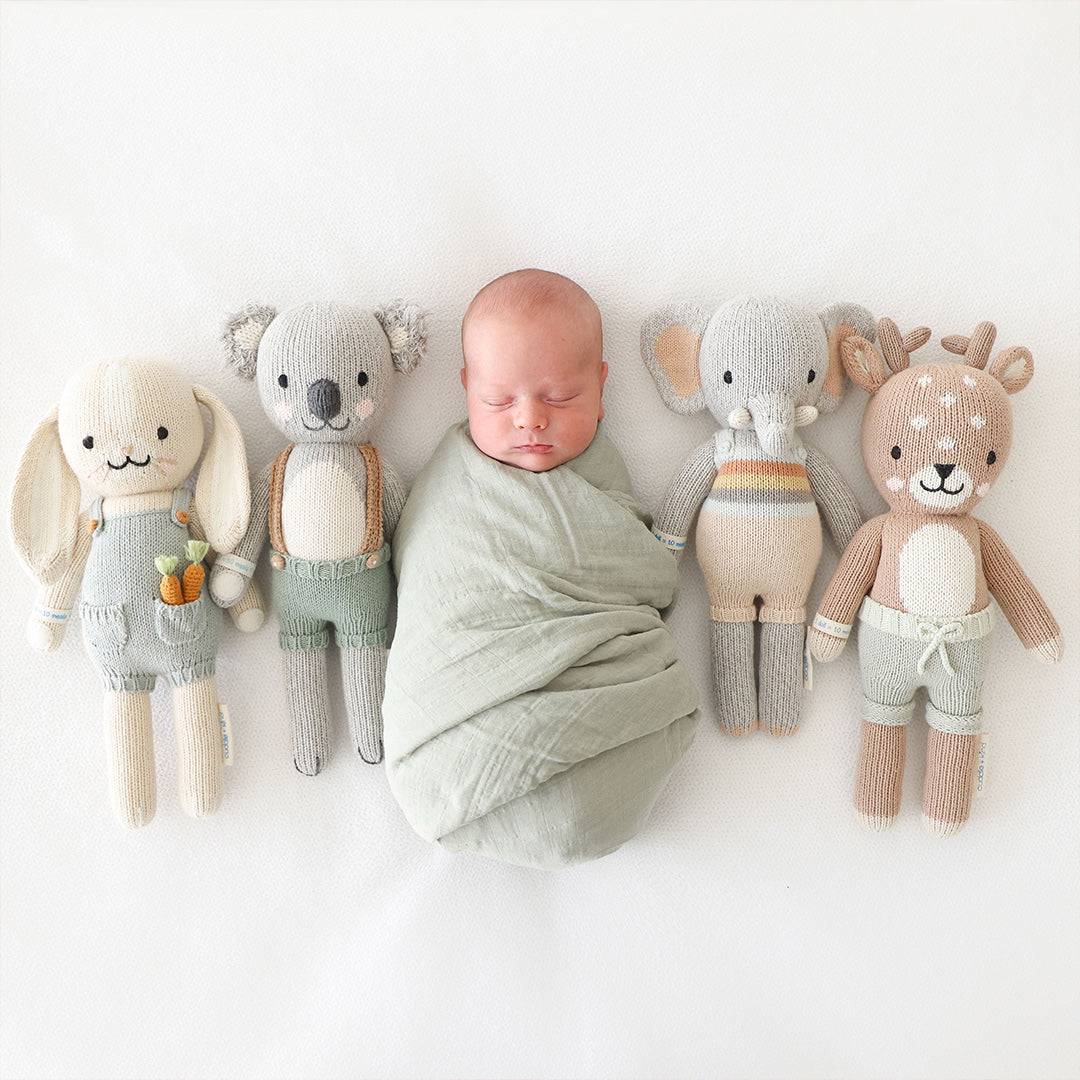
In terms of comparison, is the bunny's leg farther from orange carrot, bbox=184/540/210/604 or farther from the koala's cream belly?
the koala's cream belly

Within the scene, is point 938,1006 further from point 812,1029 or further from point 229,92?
point 229,92

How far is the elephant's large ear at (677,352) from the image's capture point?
1.27 m

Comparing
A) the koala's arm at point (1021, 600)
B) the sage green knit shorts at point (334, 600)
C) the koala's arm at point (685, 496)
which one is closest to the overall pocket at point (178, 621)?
the sage green knit shorts at point (334, 600)

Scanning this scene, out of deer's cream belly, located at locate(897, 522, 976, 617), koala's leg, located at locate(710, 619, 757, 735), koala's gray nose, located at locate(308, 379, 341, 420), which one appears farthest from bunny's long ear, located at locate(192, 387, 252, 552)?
deer's cream belly, located at locate(897, 522, 976, 617)

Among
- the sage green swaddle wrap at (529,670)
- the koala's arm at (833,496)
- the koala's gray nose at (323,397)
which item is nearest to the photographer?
the sage green swaddle wrap at (529,670)

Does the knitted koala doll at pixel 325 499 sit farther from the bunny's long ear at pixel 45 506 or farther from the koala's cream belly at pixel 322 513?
the bunny's long ear at pixel 45 506

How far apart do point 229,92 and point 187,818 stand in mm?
1098

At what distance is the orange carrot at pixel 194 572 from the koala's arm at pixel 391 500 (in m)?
0.25

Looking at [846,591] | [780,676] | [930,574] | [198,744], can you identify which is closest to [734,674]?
[780,676]

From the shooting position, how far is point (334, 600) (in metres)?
1.18

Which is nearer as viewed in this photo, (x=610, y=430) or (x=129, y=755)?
(x=129, y=755)

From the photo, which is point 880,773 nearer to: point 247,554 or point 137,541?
point 247,554

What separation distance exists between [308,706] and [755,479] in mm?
723

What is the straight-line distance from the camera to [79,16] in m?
1.28
